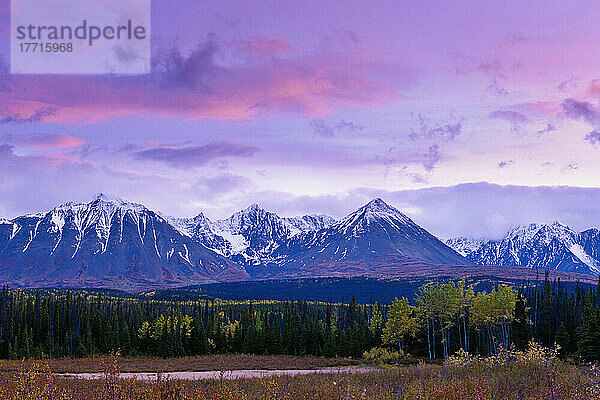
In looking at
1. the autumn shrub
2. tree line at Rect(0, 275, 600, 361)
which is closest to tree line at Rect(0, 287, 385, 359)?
tree line at Rect(0, 275, 600, 361)

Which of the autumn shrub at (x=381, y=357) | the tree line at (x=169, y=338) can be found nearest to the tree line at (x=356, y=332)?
the tree line at (x=169, y=338)

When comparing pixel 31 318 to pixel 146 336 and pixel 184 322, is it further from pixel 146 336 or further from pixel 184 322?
pixel 184 322

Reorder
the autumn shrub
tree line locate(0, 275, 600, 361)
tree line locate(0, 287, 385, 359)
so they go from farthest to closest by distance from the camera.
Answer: tree line locate(0, 287, 385, 359)
tree line locate(0, 275, 600, 361)
the autumn shrub

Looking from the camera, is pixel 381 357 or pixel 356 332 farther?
pixel 356 332

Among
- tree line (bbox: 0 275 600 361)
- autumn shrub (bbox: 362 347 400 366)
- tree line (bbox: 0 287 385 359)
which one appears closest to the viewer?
autumn shrub (bbox: 362 347 400 366)

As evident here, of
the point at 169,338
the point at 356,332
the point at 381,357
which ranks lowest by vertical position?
the point at 169,338

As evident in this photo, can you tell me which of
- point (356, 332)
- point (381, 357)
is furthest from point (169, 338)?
point (381, 357)

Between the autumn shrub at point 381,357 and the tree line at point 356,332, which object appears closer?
the autumn shrub at point 381,357

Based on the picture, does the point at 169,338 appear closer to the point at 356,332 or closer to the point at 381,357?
the point at 356,332

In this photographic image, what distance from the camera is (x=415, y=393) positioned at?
46.8ft

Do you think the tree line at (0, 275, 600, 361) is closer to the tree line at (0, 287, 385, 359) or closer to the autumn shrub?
the tree line at (0, 287, 385, 359)

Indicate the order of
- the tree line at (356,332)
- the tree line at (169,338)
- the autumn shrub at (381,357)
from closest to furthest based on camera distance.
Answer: the autumn shrub at (381,357) → the tree line at (356,332) → the tree line at (169,338)

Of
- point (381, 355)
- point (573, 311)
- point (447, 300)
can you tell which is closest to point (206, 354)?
point (381, 355)

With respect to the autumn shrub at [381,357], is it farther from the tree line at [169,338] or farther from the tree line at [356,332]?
the tree line at [169,338]
